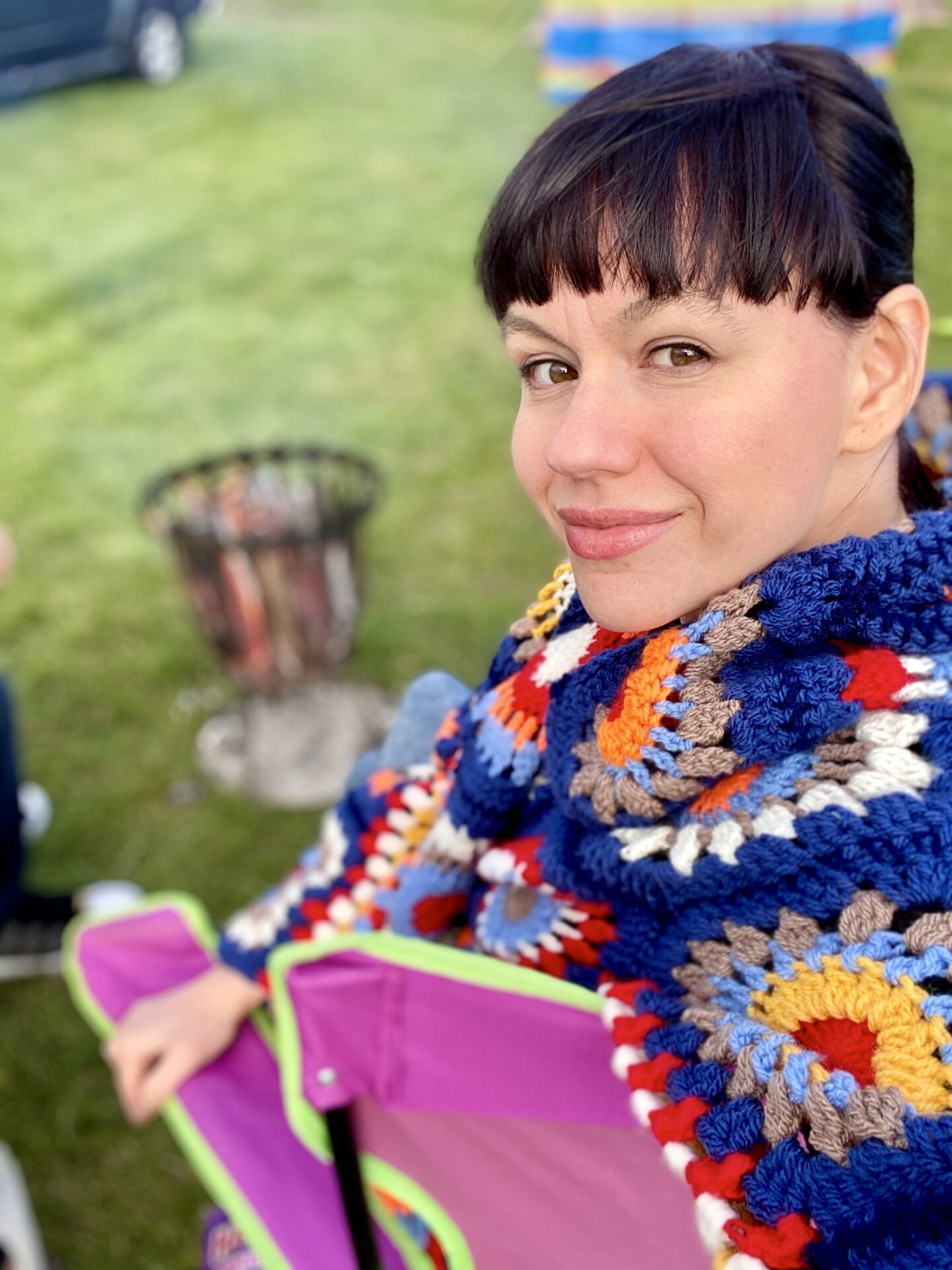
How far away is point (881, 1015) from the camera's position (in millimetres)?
947

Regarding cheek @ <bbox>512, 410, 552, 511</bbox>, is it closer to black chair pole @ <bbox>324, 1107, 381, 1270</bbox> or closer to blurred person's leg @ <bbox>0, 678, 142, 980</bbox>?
black chair pole @ <bbox>324, 1107, 381, 1270</bbox>

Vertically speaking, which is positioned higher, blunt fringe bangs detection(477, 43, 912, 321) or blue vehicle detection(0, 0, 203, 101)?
blue vehicle detection(0, 0, 203, 101)

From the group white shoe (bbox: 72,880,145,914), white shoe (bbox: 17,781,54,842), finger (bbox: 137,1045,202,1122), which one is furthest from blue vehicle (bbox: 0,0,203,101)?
finger (bbox: 137,1045,202,1122)

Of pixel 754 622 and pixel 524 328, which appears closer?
pixel 754 622

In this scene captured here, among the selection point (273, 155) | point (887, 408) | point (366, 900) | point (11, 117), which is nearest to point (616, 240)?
point (887, 408)

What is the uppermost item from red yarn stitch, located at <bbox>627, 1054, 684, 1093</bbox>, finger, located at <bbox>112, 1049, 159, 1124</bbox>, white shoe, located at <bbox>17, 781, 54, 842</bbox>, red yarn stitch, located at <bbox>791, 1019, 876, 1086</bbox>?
red yarn stitch, located at <bbox>791, 1019, 876, 1086</bbox>

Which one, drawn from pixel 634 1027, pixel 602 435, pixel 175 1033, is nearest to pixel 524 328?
pixel 602 435

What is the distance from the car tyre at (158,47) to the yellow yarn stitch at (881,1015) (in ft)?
35.1

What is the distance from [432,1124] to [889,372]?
94cm

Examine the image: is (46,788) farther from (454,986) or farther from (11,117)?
(11,117)

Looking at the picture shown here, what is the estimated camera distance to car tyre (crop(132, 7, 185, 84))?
9875 mm

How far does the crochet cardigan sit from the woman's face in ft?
0.17

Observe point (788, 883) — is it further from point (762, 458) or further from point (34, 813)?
point (34, 813)

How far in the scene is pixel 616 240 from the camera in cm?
103
